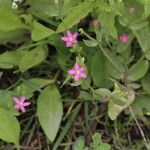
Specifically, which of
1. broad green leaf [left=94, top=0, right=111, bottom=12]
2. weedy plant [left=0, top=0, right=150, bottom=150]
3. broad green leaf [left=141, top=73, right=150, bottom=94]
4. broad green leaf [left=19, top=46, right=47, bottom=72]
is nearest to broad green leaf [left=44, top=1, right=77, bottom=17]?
weedy plant [left=0, top=0, right=150, bottom=150]

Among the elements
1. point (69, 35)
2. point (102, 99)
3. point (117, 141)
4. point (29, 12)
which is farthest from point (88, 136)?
point (29, 12)

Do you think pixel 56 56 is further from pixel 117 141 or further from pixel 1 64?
pixel 117 141

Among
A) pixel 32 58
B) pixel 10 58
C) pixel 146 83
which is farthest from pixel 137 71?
pixel 10 58

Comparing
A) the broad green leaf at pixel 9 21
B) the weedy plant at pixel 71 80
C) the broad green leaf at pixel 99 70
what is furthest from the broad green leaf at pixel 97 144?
the broad green leaf at pixel 9 21

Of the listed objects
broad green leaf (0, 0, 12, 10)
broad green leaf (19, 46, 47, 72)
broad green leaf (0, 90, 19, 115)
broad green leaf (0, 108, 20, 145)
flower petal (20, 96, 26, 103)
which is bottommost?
broad green leaf (0, 108, 20, 145)

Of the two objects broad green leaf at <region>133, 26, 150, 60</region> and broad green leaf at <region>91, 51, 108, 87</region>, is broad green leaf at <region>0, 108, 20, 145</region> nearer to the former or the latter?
broad green leaf at <region>91, 51, 108, 87</region>

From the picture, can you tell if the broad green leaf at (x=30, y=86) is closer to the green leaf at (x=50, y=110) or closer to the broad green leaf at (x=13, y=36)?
the green leaf at (x=50, y=110)

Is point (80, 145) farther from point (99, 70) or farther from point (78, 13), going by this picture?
point (78, 13)
